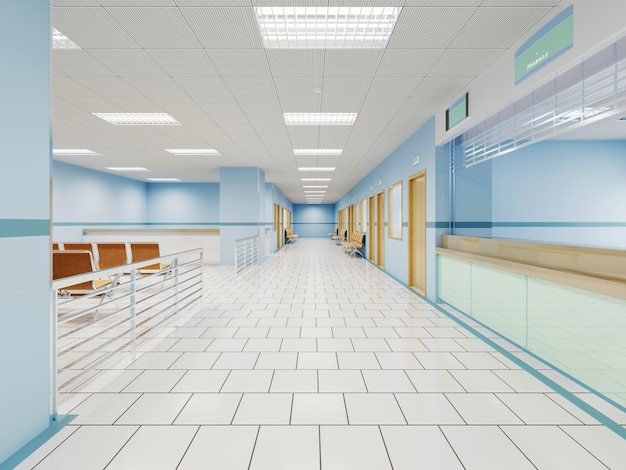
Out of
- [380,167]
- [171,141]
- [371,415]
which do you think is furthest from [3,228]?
[380,167]

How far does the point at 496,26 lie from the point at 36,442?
4756 millimetres

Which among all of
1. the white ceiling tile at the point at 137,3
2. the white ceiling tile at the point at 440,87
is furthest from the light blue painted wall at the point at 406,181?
the white ceiling tile at the point at 137,3

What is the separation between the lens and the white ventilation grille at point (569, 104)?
7.97 feet

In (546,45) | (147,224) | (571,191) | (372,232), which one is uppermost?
(546,45)

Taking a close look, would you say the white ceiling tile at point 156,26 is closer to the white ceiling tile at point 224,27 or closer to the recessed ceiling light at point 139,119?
the white ceiling tile at point 224,27

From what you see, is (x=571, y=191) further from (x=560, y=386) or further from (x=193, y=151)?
(x=193, y=151)

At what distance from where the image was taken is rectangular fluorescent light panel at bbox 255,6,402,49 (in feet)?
9.48

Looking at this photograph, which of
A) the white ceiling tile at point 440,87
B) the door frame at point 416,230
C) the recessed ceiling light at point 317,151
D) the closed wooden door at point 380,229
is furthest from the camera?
the closed wooden door at point 380,229

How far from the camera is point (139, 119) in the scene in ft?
19.2

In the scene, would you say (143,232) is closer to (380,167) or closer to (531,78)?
(380,167)

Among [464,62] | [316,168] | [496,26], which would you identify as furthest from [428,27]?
[316,168]

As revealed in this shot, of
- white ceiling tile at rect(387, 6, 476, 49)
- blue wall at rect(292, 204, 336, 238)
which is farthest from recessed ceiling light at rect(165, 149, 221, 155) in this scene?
blue wall at rect(292, 204, 336, 238)

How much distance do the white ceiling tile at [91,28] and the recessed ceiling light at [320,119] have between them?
267cm

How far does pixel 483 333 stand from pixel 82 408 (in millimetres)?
3958
